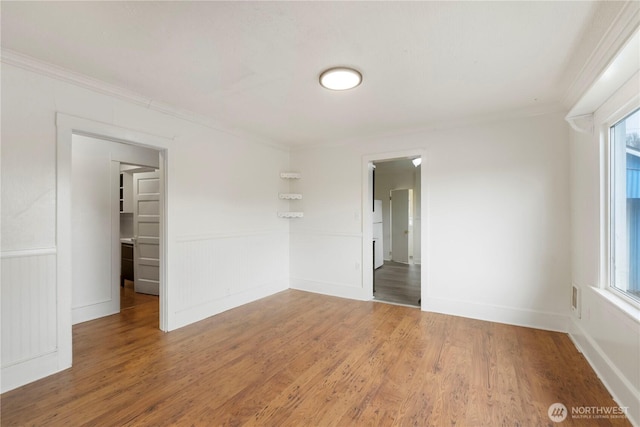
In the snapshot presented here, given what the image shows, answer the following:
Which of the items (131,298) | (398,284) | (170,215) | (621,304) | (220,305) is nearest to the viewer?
(621,304)

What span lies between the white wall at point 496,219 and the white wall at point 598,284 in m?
0.18

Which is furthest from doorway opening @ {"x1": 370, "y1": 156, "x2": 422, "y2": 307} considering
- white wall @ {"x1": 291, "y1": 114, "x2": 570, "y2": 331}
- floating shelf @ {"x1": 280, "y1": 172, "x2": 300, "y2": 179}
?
white wall @ {"x1": 291, "y1": 114, "x2": 570, "y2": 331}

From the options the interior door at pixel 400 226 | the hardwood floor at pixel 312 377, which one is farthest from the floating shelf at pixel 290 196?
the interior door at pixel 400 226

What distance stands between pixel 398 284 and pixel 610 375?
10.7ft

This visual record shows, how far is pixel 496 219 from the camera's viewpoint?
3.37m

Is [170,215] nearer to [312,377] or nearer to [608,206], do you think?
[312,377]

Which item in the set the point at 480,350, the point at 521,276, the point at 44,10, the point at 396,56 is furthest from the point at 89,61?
the point at 521,276

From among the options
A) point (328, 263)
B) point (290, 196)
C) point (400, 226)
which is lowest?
point (328, 263)

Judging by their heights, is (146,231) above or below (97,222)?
below

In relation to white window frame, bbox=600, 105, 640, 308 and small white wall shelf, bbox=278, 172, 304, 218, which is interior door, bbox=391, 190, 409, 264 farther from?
white window frame, bbox=600, 105, 640, 308

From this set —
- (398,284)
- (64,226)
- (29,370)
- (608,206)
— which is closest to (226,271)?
(64,226)

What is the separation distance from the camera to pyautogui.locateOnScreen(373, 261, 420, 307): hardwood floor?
4.35m

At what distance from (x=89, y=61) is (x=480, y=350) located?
422 cm

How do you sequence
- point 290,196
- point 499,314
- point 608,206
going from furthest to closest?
point 290,196
point 499,314
point 608,206
